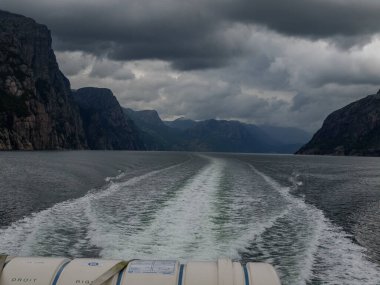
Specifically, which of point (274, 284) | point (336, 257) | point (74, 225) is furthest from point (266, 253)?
point (74, 225)

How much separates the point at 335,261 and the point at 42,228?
624 inches

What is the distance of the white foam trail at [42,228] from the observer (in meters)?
19.1

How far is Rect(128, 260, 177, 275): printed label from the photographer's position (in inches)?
372

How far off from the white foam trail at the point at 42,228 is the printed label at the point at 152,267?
32.1 ft

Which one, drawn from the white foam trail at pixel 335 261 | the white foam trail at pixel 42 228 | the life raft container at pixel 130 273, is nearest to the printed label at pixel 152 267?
the life raft container at pixel 130 273

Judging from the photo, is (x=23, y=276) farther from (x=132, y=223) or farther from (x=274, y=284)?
(x=132, y=223)

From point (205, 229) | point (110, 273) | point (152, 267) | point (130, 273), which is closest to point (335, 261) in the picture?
point (205, 229)

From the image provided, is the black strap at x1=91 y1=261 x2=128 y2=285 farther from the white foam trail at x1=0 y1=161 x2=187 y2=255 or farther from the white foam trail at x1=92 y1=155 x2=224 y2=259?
the white foam trail at x1=0 y1=161 x2=187 y2=255

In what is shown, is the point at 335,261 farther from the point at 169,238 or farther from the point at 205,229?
the point at 169,238

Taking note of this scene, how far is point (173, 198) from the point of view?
36.3 meters

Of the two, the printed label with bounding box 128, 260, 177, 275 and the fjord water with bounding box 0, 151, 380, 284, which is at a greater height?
the printed label with bounding box 128, 260, 177, 275

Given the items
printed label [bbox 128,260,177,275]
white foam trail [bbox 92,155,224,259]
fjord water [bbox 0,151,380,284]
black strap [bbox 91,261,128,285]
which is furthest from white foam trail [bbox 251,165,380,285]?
black strap [bbox 91,261,128,285]

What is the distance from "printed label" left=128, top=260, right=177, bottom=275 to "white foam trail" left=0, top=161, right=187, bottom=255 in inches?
385

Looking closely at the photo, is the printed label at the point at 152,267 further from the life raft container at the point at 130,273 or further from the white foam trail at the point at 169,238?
the white foam trail at the point at 169,238
